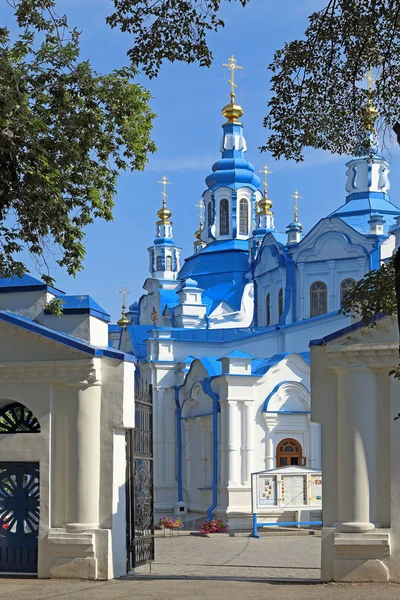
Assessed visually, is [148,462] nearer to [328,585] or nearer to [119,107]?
[328,585]

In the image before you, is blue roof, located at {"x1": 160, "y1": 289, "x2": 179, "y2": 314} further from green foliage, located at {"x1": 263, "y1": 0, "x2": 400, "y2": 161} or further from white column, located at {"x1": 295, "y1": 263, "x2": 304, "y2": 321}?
green foliage, located at {"x1": 263, "y1": 0, "x2": 400, "y2": 161}

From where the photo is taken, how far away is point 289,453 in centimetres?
2773

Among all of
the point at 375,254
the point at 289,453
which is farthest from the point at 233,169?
the point at 289,453

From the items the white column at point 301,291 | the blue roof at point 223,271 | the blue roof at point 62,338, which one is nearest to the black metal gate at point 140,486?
the blue roof at point 62,338

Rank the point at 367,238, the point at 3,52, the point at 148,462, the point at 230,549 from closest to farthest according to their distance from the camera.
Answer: the point at 3,52 → the point at 148,462 → the point at 230,549 → the point at 367,238

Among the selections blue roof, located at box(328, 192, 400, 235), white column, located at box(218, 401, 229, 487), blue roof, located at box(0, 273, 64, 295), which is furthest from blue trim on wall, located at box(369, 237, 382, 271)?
blue roof, located at box(0, 273, 64, 295)

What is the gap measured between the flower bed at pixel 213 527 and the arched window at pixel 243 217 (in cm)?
2329

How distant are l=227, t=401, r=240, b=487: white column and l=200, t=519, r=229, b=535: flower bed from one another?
1553mm

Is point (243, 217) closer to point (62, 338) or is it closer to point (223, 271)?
point (223, 271)

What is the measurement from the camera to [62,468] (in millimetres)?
13281

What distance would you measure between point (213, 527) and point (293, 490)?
2541 mm

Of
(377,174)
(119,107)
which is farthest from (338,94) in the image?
(377,174)

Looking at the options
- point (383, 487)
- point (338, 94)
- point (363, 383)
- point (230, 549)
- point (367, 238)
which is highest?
point (367, 238)

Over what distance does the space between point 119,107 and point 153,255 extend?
149 feet
